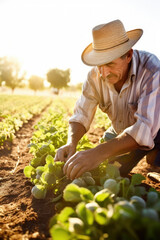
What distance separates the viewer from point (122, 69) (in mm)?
2479

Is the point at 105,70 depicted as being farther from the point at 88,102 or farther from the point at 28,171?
the point at 28,171

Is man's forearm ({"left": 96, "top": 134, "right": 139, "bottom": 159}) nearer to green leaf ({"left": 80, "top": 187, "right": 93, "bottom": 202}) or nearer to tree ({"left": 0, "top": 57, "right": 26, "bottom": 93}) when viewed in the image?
green leaf ({"left": 80, "top": 187, "right": 93, "bottom": 202})

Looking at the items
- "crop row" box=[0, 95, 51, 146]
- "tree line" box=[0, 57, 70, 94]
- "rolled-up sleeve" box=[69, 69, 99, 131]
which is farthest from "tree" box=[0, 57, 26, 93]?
"rolled-up sleeve" box=[69, 69, 99, 131]

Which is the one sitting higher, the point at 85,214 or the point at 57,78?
the point at 85,214

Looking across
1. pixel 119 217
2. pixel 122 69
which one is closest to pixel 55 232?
pixel 119 217

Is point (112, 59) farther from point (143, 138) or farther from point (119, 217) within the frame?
point (119, 217)

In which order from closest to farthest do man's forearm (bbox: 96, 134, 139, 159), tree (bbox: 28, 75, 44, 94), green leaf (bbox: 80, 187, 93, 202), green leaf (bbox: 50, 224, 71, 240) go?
1. green leaf (bbox: 50, 224, 71, 240)
2. green leaf (bbox: 80, 187, 93, 202)
3. man's forearm (bbox: 96, 134, 139, 159)
4. tree (bbox: 28, 75, 44, 94)

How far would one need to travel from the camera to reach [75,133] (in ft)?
8.85

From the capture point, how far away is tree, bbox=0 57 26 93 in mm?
60562

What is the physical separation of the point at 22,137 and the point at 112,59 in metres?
4.74

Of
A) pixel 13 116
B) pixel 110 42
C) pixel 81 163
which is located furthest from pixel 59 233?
pixel 13 116

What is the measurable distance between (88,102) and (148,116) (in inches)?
42.0

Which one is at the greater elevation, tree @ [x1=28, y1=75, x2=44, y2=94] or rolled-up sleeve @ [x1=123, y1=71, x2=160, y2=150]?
rolled-up sleeve @ [x1=123, y1=71, x2=160, y2=150]

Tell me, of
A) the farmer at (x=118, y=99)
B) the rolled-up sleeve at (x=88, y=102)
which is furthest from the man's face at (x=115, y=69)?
the rolled-up sleeve at (x=88, y=102)
